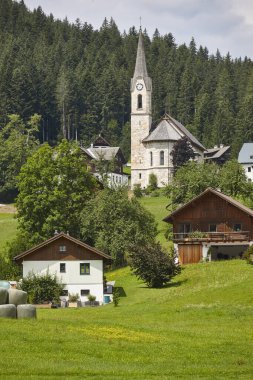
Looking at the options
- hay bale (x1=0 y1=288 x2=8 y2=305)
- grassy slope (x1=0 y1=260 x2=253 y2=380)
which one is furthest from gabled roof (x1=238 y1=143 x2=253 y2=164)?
hay bale (x1=0 y1=288 x2=8 y2=305)

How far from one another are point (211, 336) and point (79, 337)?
547 cm

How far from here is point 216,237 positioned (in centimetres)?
6631

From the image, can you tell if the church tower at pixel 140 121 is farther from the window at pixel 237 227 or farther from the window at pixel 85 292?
the window at pixel 85 292

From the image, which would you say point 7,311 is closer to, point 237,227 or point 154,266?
point 154,266

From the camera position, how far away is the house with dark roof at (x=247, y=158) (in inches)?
5595

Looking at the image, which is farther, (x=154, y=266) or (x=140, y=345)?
(x=154, y=266)

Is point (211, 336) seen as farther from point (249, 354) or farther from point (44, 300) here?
point (44, 300)

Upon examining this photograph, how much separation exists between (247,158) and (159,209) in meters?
45.6

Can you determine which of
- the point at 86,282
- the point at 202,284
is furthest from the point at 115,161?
the point at 202,284

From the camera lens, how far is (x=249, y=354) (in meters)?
27.5

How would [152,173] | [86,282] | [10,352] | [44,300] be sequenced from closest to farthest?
[10,352], [44,300], [86,282], [152,173]

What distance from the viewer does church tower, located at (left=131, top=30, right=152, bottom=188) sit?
430 feet

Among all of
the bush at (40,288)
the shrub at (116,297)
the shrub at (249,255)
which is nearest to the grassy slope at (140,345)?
the shrub at (116,297)

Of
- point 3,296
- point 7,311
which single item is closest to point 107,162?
point 3,296
